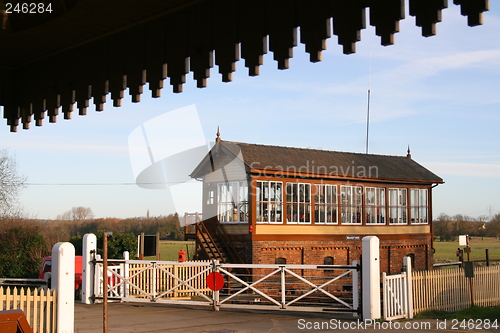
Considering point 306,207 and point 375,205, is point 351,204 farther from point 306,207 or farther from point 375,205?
point 306,207

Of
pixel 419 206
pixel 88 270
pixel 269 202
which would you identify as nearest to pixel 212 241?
pixel 269 202

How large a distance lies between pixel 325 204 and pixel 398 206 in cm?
565

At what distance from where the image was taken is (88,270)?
48.0ft

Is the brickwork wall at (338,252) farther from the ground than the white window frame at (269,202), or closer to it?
closer to it

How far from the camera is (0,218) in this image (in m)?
32.9

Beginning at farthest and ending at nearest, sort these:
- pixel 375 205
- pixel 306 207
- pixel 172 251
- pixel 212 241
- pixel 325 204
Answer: pixel 172 251, pixel 375 205, pixel 325 204, pixel 306 207, pixel 212 241

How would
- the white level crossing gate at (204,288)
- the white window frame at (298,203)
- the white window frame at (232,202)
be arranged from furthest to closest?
1. the white window frame at (298,203)
2. the white window frame at (232,202)
3. the white level crossing gate at (204,288)

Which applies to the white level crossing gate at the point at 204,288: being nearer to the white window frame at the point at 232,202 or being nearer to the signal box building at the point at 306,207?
the signal box building at the point at 306,207

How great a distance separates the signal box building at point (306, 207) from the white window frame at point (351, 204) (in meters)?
0.05

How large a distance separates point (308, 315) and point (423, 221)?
21.1 metres

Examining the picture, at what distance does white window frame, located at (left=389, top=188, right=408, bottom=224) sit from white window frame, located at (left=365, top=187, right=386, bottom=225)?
62 cm

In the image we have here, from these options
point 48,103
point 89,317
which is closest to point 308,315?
point 89,317

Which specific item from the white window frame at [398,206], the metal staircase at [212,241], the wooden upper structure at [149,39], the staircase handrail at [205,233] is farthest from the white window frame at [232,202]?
the wooden upper structure at [149,39]

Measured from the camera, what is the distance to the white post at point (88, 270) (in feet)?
47.7
